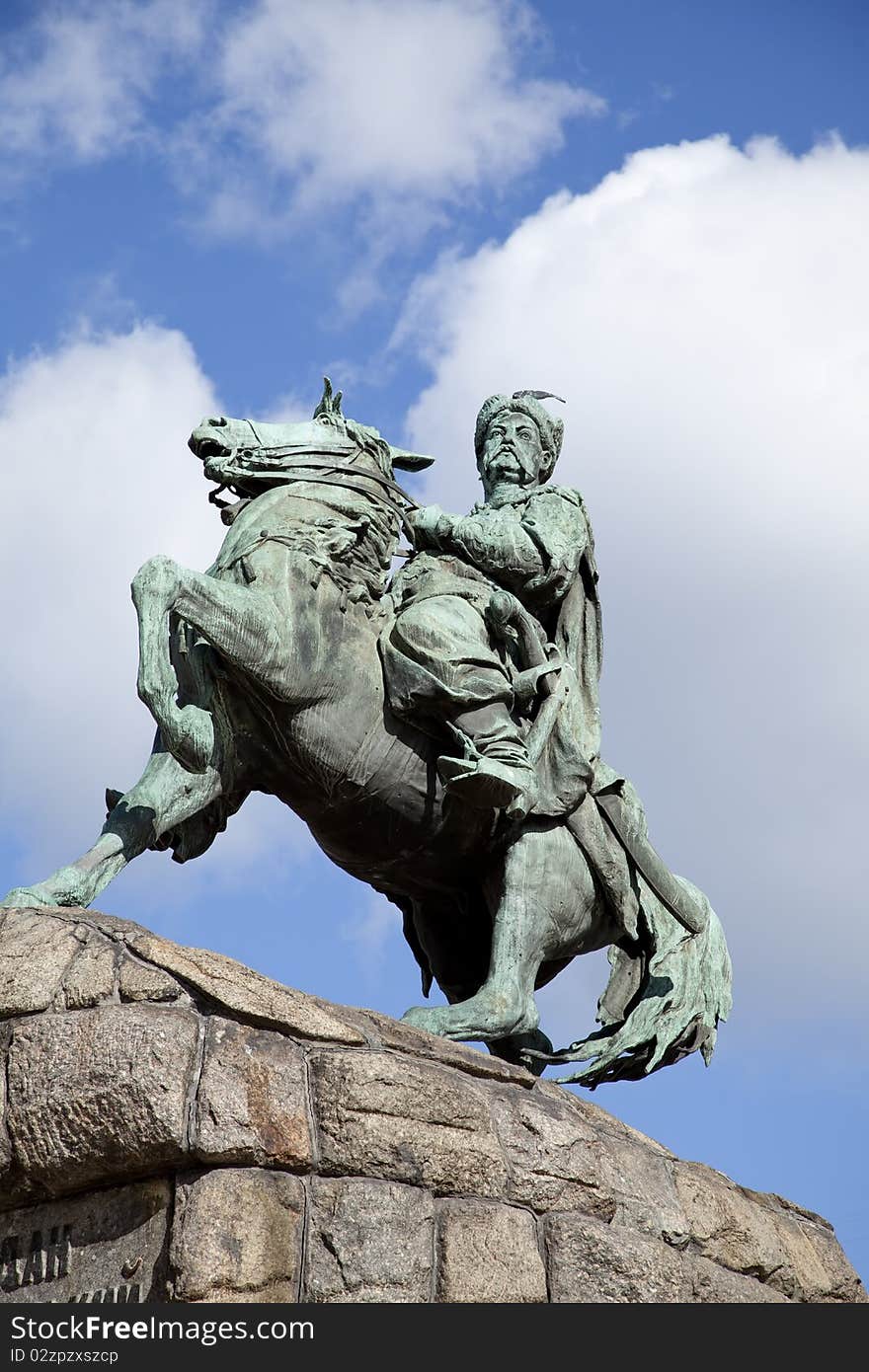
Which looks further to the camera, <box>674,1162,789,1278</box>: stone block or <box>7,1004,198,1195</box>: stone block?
<box>674,1162,789,1278</box>: stone block

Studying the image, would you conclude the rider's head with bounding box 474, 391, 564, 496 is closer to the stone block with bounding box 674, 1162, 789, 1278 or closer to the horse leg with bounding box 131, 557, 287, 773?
the horse leg with bounding box 131, 557, 287, 773

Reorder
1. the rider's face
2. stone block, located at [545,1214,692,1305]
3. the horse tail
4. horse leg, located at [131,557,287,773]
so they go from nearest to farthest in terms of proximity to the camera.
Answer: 1. stone block, located at [545,1214,692,1305]
2. horse leg, located at [131,557,287,773]
3. the horse tail
4. the rider's face

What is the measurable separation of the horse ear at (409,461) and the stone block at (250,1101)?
330 centimetres

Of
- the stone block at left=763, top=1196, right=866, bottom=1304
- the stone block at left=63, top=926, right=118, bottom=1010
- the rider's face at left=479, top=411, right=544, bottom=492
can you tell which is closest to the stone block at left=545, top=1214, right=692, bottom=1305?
the stone block at left=763, top=1196, right=866, bottom=1304

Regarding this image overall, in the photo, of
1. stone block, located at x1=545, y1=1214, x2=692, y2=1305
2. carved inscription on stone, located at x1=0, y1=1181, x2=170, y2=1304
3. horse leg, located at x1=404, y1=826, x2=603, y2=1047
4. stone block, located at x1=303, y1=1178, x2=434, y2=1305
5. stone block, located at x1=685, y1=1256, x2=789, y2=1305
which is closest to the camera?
carved inscription on stone, located at x1=0, y1=1181, x2=170, y2=1304

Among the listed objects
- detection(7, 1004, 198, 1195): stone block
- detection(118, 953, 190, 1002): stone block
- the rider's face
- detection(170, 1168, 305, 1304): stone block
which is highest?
the rider's face

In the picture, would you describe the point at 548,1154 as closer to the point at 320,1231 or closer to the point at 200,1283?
the point at 320,1231

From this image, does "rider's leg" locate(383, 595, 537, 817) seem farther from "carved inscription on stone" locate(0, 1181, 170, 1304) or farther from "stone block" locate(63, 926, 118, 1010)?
"carved inscription on stone" locate(0, 1181, 170, 1304)

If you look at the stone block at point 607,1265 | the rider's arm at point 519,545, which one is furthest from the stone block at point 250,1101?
the rider's arm at point 519,545

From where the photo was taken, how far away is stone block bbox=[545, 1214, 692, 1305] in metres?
6.02

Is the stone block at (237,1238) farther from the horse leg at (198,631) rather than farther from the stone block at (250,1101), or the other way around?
the horse leg at (198,631)

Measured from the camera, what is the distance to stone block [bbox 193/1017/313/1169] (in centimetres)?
552

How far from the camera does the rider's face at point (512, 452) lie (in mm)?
8641

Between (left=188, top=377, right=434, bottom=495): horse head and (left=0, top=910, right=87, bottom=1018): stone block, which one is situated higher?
(left=188, top=377, right=434, bottom=495): horse head
